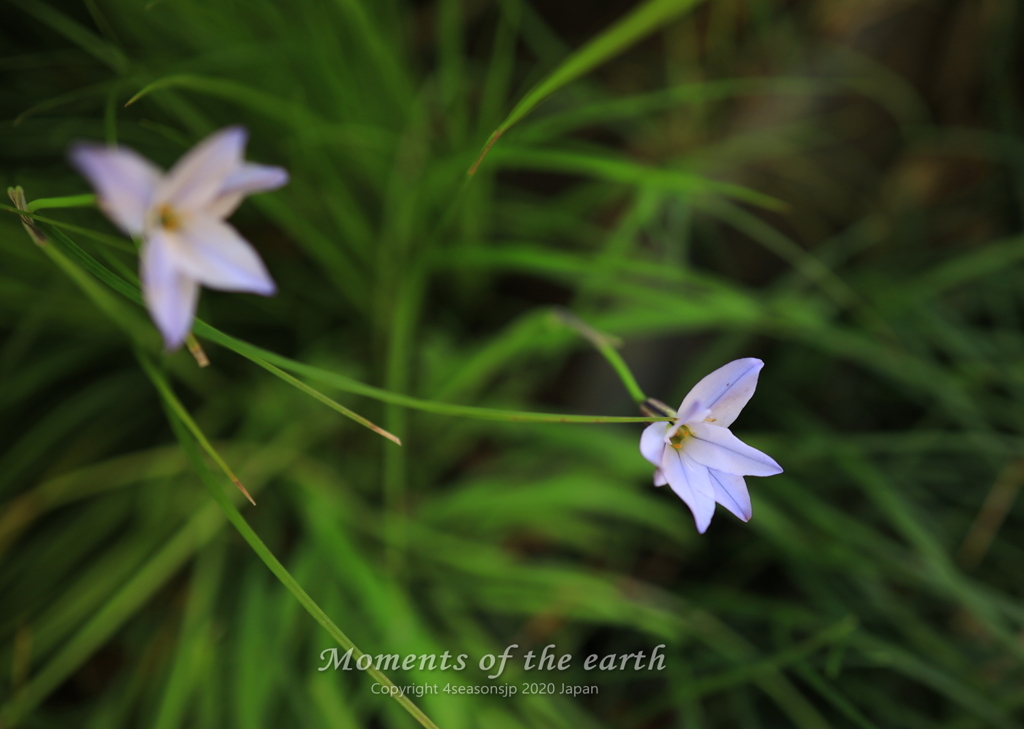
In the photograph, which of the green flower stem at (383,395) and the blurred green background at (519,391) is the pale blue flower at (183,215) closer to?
the green flower stem at (383,395)

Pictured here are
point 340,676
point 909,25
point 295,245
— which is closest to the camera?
point 340,676

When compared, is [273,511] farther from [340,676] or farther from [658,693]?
[658,693]

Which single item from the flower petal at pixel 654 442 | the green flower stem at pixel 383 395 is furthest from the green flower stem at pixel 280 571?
the flower petal at pixel 654 442

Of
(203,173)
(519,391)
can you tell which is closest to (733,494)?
(203,173)

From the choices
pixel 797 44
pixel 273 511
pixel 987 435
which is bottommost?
pixel 273 511

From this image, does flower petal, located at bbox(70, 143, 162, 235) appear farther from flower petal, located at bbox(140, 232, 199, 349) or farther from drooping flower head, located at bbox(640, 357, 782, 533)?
drooping flower head, located at bbox(640, 357, 782, 533)

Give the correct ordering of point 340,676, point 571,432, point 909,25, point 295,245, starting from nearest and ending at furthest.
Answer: point 340,676 < point 571,432 < point 295,245 < point 909,25

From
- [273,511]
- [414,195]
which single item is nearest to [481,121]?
[414,195]

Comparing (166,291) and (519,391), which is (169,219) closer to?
(166,291)
